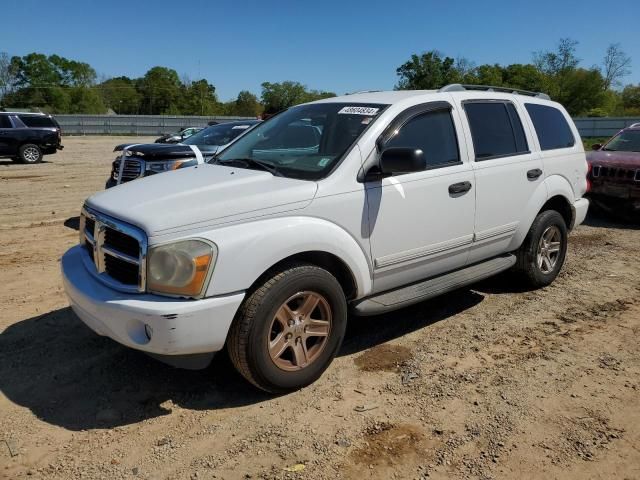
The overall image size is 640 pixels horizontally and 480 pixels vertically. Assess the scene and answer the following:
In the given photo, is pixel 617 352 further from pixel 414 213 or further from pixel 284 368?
pixel 284 368

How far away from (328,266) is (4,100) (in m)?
93.1

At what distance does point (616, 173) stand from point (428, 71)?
6093 centimetres

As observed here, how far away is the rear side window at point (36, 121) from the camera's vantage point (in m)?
19.0

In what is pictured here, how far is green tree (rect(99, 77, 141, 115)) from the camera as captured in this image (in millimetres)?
99500

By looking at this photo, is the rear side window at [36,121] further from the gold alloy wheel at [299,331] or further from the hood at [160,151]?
the gold alloy wheel at [299,331]

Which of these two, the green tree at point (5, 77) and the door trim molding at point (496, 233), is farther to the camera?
the green tree at point (5, 77)

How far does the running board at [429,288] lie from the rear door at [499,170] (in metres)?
0.10

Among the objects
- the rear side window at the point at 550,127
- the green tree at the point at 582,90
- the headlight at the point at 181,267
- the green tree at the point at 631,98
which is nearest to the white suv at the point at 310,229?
the headlight at the point at 181,267

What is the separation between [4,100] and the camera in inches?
3201

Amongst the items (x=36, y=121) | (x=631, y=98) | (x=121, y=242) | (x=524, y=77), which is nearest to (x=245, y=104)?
(x=524, y=77)

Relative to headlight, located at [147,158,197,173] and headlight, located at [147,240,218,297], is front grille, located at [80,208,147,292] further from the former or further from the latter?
headlight, located at [147,158,197,173]

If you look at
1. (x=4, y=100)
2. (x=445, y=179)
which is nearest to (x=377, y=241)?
(x=445, y=179)

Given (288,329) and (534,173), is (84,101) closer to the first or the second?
(534,173)

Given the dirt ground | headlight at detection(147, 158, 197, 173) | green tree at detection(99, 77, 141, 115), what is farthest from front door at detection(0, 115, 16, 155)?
green tree at detection(99, 77, 141, 115)
